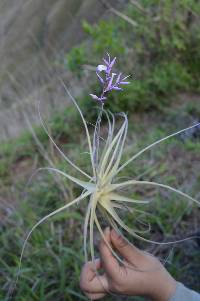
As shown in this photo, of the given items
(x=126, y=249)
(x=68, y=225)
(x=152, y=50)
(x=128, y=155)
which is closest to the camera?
(x=126, y=249)

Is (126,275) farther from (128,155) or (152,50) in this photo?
(152,50)

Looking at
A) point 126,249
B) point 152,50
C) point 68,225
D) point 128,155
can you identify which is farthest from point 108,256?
point 152,50

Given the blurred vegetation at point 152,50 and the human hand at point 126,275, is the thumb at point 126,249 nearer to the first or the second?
the human hand at point 126,275

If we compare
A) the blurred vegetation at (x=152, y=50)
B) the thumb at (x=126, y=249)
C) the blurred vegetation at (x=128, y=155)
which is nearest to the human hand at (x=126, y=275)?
the thumb at (x=126, y=249)

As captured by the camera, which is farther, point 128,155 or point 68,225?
point 128,155

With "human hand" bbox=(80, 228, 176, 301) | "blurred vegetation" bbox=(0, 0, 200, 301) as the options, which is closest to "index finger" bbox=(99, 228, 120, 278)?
"human hand" bbox=(80, 228, 176, 301)

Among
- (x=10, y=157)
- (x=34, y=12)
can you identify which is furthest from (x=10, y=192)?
(x=34, y=12)
